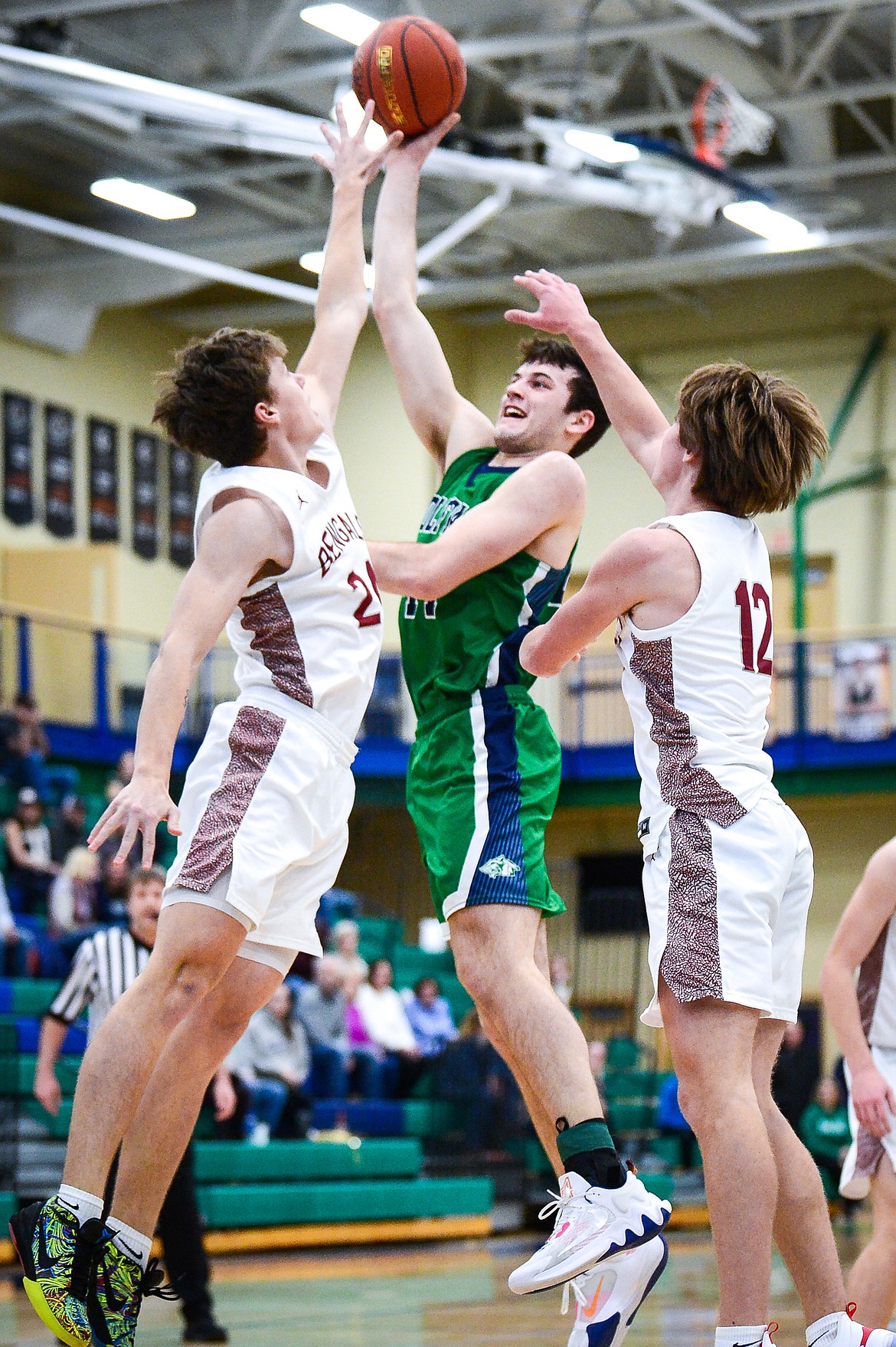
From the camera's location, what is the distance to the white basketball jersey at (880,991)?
480 cm

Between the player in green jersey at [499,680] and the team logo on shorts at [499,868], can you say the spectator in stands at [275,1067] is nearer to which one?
the player in green jersey at [499,680]

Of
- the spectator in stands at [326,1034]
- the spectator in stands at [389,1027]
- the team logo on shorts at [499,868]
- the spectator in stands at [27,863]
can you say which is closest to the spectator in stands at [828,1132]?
the spectator in stands at [389,1027]

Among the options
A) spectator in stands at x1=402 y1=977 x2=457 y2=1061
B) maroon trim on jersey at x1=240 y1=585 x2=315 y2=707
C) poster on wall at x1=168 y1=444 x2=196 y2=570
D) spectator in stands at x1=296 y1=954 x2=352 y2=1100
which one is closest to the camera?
maroon trim on jersey at x1=240 y1=585 x2=315 y2=707

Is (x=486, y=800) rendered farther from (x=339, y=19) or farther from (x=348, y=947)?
(x=339, y=19)

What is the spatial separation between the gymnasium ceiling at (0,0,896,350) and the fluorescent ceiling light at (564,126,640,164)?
16cm

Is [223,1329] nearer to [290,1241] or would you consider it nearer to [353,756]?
[353,756]

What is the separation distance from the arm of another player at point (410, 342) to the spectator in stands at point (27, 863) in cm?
959

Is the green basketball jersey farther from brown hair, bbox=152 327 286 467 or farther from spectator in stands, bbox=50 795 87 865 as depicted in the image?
spectator in stands, bbox=50 795 87 865

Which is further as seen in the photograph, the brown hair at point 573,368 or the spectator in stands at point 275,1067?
the spectator in stands at point 275,1067

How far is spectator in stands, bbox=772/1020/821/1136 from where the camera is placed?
49.6 feet

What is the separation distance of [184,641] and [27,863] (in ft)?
34.4

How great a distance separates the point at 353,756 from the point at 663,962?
0.95 meters

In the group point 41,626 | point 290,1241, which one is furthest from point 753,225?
point 290,1241

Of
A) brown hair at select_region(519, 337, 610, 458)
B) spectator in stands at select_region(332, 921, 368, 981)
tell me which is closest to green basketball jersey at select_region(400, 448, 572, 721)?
brown hair at select_region(519, 337, 610, 458)
